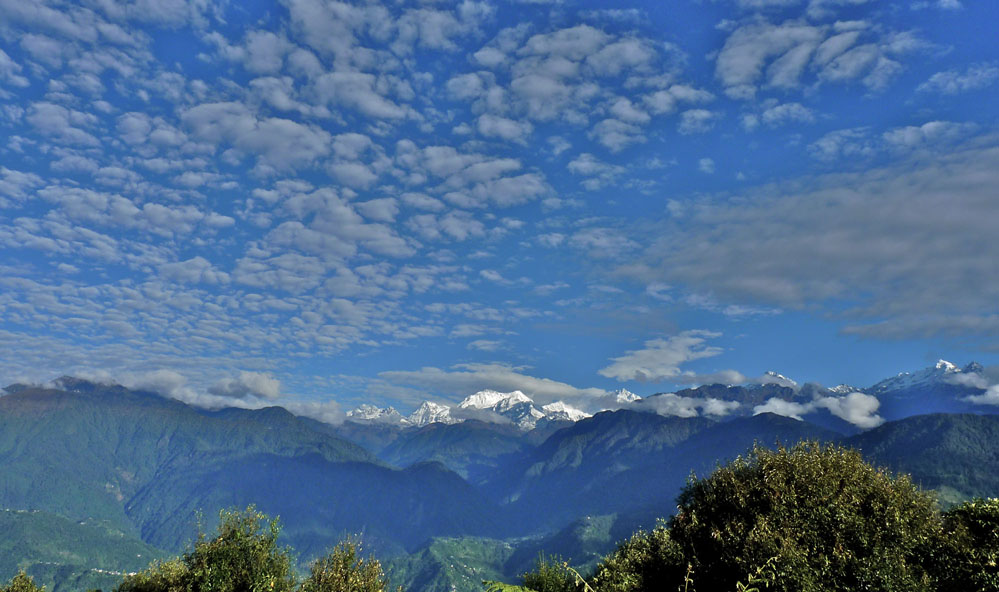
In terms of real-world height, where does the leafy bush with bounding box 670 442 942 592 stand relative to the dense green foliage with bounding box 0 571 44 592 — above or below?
above

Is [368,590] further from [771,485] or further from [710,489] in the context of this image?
[771,485]

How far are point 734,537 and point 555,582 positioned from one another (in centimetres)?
4058

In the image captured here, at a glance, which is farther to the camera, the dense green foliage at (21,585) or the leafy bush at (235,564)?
the dense green foliage at (21,585)

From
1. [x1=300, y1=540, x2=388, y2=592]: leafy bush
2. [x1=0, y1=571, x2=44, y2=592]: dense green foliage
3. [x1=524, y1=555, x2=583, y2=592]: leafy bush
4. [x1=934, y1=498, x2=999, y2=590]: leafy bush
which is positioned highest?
[x1=934, y1=498, x2=999, y2=590]: leafy bush

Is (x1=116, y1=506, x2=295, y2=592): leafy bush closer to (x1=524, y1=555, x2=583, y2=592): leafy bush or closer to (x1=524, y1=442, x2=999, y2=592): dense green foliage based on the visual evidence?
(x1=524, y1=442, x2=999, y2=592): dense green foliage

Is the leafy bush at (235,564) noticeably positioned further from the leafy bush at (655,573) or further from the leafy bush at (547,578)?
the leafy bush at (547,578)

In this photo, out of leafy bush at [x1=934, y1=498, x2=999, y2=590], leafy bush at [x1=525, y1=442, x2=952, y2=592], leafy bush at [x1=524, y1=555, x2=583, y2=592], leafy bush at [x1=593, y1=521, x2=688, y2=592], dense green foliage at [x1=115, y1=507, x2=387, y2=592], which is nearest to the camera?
leafy bush at [x1=934, y1=498, x2=999, y2=590]

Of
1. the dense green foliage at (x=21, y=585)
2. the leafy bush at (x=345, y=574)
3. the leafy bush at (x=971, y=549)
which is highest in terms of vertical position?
the leafy bush at (x=971, y=549)

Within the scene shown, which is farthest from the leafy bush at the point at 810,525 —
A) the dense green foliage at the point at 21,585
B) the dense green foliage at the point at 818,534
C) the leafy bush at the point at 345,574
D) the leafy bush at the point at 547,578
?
the dense green foliage at the point at 21,585

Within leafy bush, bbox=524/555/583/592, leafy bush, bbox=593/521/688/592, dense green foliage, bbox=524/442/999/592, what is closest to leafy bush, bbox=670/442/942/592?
dense green foliage, bbox=524/442/999/592

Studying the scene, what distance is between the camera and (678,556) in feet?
122

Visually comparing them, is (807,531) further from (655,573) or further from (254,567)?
(254,567)

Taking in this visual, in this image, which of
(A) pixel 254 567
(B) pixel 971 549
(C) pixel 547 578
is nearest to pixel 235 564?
(A) pixel 254 567

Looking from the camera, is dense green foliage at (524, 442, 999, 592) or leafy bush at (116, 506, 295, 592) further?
leafy bush at (116, 506, 295, 592)
